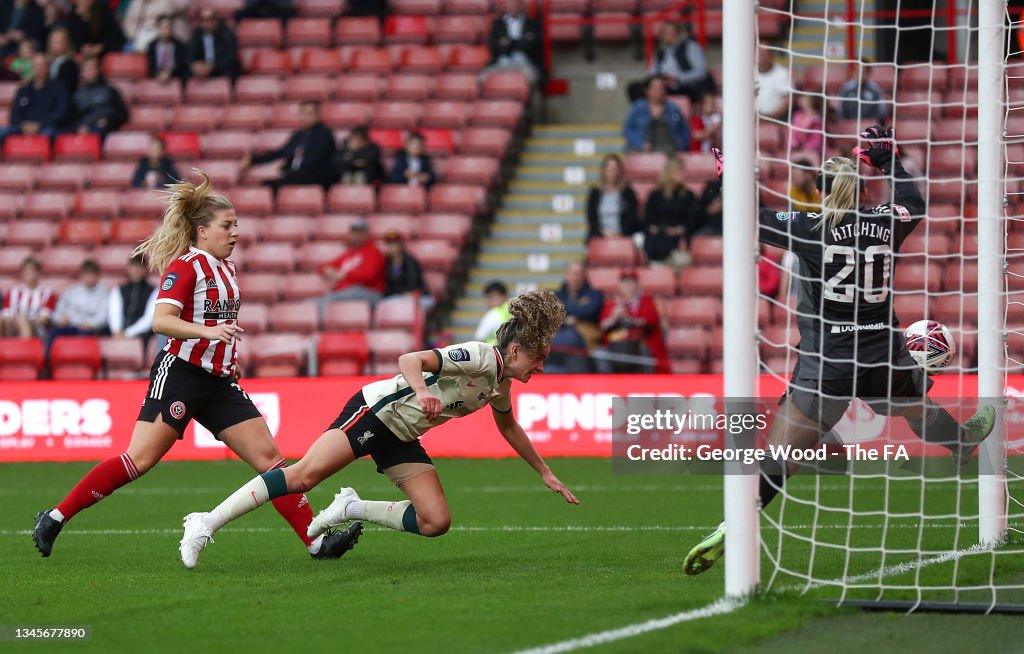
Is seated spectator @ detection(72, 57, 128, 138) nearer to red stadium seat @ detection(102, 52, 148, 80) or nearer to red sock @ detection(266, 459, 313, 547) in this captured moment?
red stadium seat @ detection(102, 52, 148, 80)

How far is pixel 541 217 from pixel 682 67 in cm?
288

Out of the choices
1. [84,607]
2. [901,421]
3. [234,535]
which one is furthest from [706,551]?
[901,421]

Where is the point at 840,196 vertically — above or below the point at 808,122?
below

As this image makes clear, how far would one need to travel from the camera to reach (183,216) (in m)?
7.80

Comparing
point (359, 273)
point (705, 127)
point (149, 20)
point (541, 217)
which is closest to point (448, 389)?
point (359, 273)

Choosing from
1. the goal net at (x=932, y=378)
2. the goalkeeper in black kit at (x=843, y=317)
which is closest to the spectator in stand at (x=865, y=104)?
the goal net at (x=932, y=378)

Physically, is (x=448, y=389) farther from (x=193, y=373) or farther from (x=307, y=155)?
(x=307, y=155)

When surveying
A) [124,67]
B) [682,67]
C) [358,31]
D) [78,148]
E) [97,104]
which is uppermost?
Answer: [358,31]

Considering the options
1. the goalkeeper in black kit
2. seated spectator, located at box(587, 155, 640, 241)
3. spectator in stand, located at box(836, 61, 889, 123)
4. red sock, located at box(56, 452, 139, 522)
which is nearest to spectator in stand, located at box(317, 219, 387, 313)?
seated spectator, located at box(587, 155, 640, 241)

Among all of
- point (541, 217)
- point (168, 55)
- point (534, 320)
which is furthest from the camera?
point (168, 55)

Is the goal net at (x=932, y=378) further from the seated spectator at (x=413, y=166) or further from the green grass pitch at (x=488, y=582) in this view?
the seated spectator at (x=413, y=166)

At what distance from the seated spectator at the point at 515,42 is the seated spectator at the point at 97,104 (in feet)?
18.2

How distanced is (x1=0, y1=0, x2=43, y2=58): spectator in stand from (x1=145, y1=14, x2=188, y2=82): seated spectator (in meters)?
2.49

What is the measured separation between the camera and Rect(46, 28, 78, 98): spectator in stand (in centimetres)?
2120
